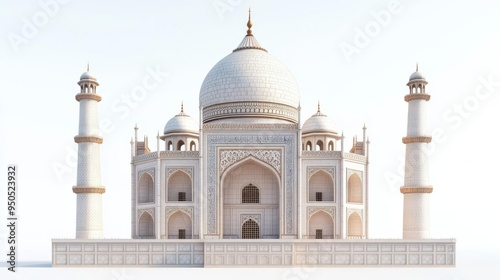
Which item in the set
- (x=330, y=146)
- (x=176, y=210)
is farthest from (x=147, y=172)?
(x=330, y=146)

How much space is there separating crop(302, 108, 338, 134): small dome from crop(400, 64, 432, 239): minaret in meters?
3.18

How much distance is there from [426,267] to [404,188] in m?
3.29

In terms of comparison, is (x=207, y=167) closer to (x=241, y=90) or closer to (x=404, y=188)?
(x=241, y=90)

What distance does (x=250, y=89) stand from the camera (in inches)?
851

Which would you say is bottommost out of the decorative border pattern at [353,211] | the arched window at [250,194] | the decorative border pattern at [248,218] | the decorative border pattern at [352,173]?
the decorative border pattern at [248,218]

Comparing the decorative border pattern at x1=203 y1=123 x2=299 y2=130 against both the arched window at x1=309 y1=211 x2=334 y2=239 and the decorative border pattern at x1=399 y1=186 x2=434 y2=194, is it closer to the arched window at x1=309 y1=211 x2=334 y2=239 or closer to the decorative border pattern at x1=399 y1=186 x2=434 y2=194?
the arched window at x1=309 y1=211 x2=334 y2=239

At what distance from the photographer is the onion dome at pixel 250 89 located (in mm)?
Answer: 21500

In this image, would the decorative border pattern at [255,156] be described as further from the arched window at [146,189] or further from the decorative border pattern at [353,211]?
the arched window at [146,189]

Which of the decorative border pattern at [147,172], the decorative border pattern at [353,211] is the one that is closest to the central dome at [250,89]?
the decorative border pattern at [147,172]

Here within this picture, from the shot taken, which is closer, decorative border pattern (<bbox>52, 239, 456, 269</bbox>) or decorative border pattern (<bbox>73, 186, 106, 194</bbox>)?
decorative border pattern (<bbox>52, 239, 456, 269</bbox>)

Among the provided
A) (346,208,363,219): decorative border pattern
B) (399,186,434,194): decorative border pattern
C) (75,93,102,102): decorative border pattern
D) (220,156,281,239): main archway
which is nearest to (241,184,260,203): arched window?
(220,156,281,239): main archway

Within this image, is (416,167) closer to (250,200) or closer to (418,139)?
(418,139)

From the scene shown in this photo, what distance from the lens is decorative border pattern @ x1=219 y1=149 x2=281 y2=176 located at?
1923cm

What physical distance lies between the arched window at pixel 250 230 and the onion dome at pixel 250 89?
14.3 ft
